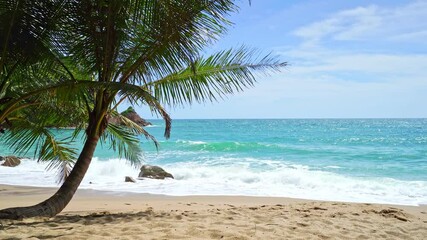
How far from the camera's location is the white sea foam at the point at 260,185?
10.7 metres

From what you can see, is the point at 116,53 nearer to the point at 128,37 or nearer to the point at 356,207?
the point at 128,37

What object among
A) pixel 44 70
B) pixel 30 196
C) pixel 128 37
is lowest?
pixel 30 196

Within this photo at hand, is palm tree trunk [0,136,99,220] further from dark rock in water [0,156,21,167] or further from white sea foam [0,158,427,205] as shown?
dark rock in water [0,156,21,167]

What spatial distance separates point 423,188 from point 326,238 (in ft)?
28.1

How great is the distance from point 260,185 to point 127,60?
8478mm

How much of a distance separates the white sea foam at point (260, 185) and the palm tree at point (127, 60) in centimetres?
536

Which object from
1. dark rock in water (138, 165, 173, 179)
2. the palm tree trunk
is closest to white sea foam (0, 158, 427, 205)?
dark rock in water (138, 165, 173, 179)

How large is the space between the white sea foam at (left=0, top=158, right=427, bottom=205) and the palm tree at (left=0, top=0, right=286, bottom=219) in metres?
5.36

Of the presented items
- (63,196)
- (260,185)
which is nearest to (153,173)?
(260,185)

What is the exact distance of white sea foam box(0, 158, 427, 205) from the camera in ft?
35.2

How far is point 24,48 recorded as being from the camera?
15.9ft

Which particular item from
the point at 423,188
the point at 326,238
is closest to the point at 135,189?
the point at 326,238

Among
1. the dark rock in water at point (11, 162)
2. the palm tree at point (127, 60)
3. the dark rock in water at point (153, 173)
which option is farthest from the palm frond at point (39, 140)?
the dark rock in water at point (11, 162)

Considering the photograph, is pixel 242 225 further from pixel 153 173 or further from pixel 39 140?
pixel 153 173
